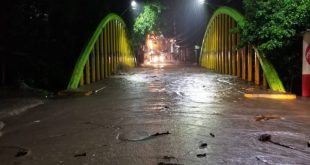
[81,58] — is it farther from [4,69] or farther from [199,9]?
[199,9]

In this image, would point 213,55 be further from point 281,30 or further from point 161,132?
point 161,132

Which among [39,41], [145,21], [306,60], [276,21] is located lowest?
[306,60]

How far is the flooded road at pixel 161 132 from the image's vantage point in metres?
5.07

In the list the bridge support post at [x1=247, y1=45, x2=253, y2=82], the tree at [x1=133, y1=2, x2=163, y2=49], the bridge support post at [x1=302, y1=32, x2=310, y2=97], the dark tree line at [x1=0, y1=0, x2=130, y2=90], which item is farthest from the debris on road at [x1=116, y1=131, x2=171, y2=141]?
the tree at [x1=133, y1=2, x2=163, y2=49]

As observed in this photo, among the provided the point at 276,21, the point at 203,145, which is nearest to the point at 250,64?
the point at 276,21

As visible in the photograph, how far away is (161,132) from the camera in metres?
6.47

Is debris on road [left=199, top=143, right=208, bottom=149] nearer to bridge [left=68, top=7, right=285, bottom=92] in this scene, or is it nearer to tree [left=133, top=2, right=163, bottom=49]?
bridge [left=68, top=7, right=285, bottom=92]

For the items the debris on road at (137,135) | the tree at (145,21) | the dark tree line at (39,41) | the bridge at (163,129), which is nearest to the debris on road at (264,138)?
the bridge at (163,129)

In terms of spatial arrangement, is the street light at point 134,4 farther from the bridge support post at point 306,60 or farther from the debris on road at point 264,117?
the debris on road at point 264,117

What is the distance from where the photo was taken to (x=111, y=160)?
16.3 feet

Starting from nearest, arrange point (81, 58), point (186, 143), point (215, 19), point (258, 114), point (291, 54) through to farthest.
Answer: point (186, 143), point (258, 114), point (291, 54), point (81, 58), point (215, 19)

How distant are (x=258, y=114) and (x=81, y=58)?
822 centimetres

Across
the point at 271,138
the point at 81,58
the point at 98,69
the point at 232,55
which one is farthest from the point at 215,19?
the point at 271,138

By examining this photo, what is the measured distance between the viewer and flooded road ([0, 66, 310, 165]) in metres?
5.07
